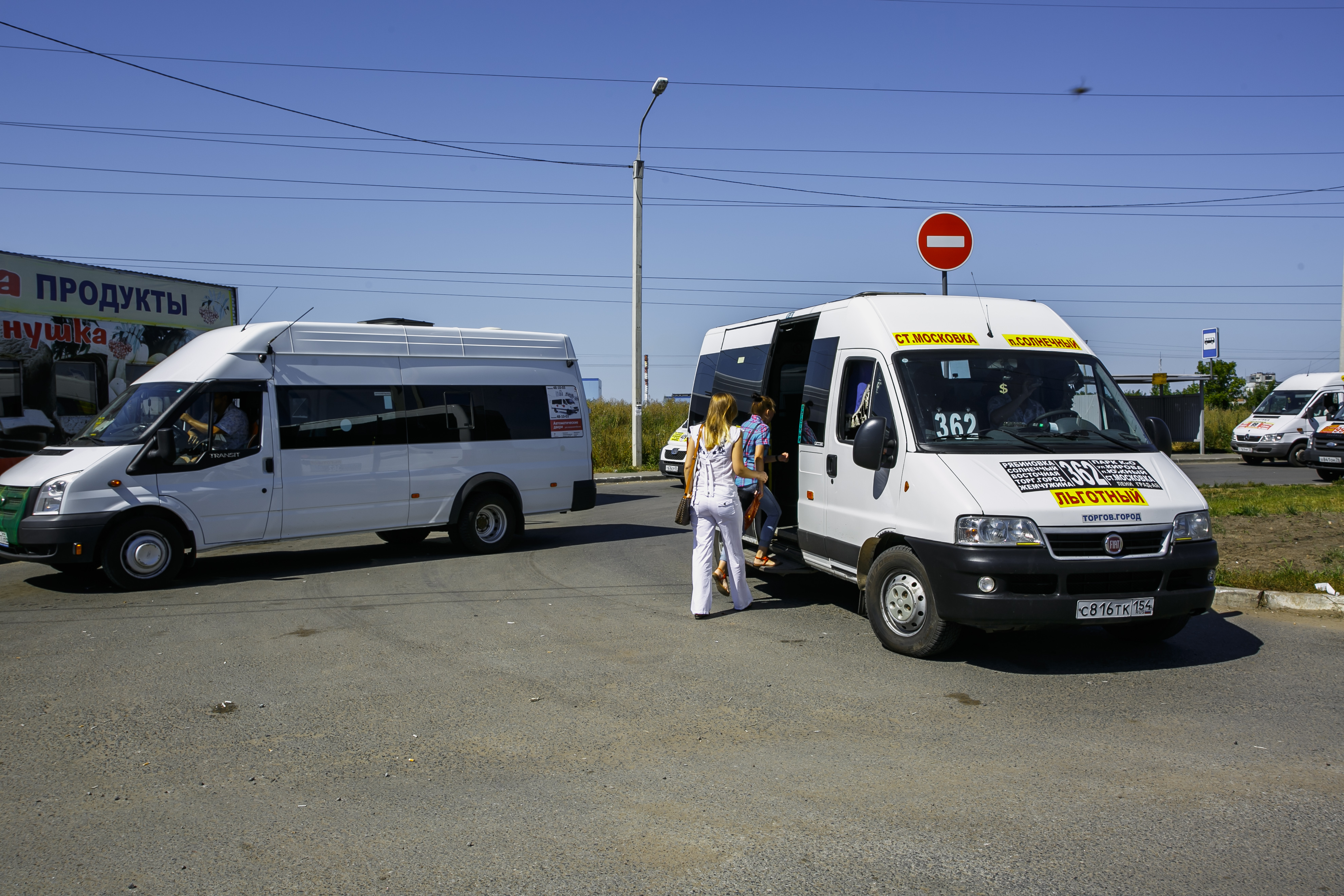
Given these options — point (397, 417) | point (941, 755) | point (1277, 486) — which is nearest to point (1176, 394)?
point (1277, 486)

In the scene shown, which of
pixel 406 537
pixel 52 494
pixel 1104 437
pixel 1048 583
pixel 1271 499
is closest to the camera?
pixel 1048 583

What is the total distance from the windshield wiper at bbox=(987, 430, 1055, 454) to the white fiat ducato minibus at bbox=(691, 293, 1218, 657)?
15 mm

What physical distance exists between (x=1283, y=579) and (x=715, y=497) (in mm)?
5041

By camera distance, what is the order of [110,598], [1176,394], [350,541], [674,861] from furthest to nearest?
[1176,394]
[350,541]
[110,598]
[674,861]

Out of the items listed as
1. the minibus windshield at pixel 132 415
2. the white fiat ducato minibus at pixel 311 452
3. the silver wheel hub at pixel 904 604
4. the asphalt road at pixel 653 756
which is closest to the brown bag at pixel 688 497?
the asphalt road at pixel 653 756

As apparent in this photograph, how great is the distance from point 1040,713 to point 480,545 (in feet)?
25.3

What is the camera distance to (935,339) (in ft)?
23.9

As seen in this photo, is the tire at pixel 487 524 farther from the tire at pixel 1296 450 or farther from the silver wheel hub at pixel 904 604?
the tire at pixel 1296 450

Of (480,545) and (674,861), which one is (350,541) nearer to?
(480,545)

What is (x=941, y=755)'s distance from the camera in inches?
Answer: 187

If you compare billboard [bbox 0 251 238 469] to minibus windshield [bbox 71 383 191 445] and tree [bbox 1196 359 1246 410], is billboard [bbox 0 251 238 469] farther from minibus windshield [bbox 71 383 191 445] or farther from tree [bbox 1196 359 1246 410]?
tree [bbox 1196 359 1246 410]

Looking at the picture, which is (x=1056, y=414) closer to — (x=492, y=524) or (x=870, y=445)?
(x=870, y=445)

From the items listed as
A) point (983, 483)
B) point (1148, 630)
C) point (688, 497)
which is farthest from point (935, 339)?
point (1148, 630)

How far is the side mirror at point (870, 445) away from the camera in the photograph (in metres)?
6.72
